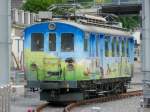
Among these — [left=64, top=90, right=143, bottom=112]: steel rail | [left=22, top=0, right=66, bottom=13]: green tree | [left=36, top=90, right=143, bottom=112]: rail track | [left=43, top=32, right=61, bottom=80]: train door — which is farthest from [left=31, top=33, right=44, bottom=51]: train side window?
[left=22, top=0, right=66, bottom=13]: green tree

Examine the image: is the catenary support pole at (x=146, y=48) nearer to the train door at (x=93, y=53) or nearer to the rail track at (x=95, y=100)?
the rail track at (x=95, y=100)

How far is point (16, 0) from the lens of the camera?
9775 cm

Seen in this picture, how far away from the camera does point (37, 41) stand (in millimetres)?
22203

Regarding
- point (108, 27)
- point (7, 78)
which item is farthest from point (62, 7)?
point (7, 78)

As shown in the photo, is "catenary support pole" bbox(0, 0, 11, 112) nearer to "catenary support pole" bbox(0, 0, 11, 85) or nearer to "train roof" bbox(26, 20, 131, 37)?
"catenary support pole" bbox(0, 0, 11, 85)

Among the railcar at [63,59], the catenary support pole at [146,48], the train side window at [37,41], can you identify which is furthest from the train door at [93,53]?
the catenary support pole at [146,48]

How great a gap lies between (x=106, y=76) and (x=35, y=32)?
11.7 ft

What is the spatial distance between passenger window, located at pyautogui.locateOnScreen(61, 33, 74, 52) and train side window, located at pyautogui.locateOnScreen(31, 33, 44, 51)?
766mm

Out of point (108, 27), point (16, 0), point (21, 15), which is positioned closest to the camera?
point (108, 27)

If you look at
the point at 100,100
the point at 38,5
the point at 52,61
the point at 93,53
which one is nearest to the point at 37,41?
the point at 52,61

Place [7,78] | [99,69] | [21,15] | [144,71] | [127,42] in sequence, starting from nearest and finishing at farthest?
[7,78], [144,71], [99,69], [127,42], [21,15]

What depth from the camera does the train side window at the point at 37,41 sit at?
22078 mm

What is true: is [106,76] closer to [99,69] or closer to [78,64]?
[99,69]

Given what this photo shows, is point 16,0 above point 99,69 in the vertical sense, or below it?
above
